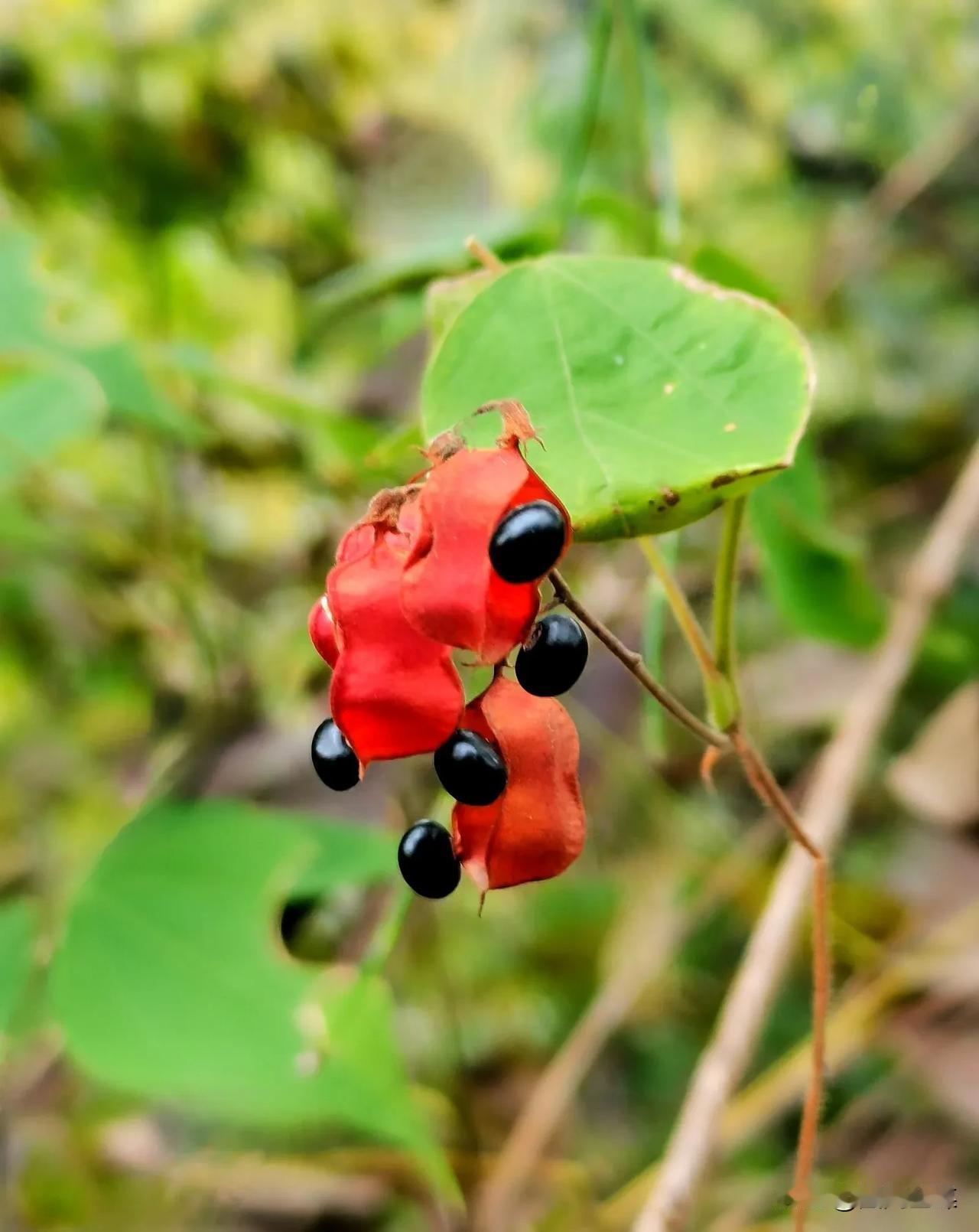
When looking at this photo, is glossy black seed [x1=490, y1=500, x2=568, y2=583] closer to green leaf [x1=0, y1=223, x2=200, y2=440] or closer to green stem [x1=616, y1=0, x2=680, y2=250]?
green stem [x1=616, y1=0, x2=680, y2=250]

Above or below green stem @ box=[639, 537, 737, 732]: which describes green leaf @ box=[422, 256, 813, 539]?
above

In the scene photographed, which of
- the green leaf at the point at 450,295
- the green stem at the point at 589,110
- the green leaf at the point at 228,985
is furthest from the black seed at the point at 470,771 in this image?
the green stem at the point at 589,110

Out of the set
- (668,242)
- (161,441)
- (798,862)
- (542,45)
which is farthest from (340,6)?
(798,862)

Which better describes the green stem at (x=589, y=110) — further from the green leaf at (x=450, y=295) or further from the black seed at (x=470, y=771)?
the black seed at (x=470, y=771)

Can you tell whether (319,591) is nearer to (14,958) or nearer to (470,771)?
(14,958)

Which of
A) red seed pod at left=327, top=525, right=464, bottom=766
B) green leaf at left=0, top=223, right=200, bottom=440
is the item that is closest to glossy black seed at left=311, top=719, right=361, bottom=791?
red seed pod at left=327, top=525, right=464, bottom=766
